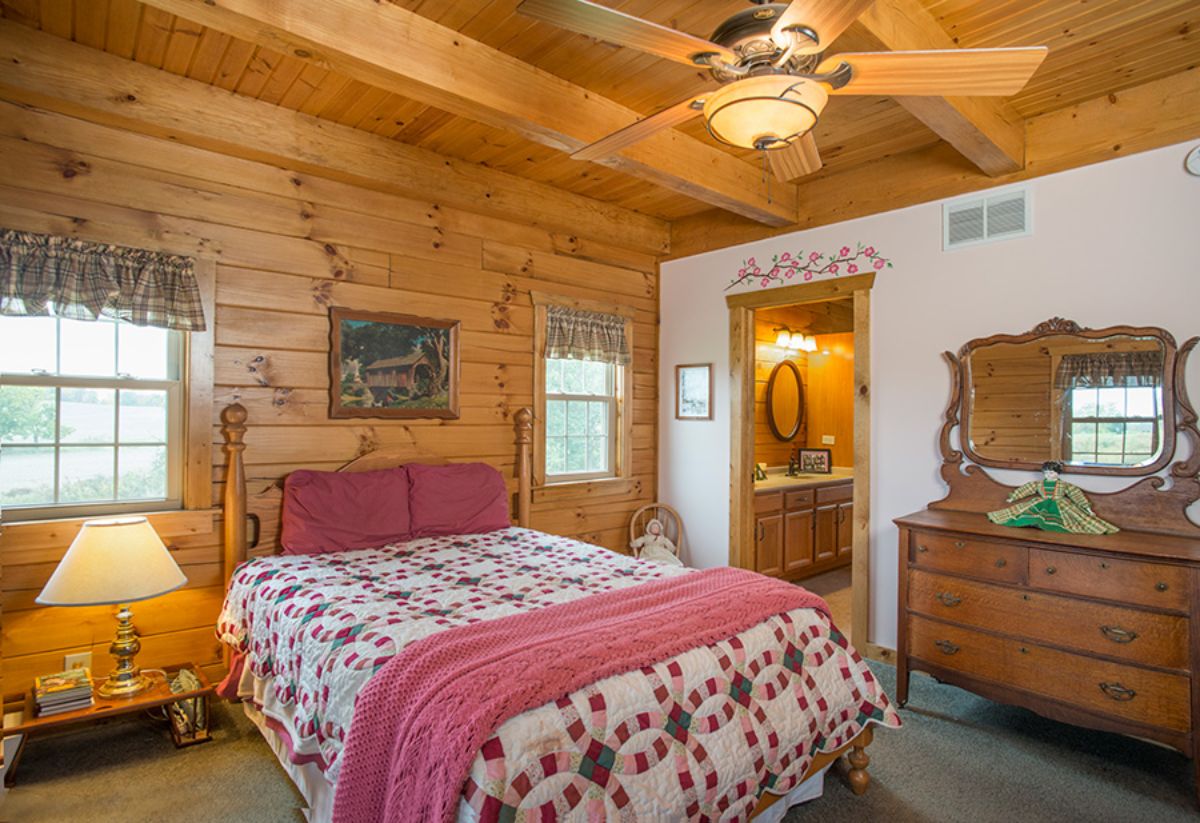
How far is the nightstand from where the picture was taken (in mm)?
2291

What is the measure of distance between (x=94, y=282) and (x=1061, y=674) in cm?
407

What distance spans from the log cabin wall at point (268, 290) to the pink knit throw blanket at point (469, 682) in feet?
5.69

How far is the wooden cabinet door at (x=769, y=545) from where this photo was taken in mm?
4605

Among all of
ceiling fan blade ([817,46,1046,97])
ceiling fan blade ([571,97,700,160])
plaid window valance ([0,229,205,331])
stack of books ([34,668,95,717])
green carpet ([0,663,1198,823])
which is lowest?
green carpet ([0,663,1198,823])

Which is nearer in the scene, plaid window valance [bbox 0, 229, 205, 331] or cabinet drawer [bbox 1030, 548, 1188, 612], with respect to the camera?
cabinet drawer [bbox 1030, 548, 1188, 612]

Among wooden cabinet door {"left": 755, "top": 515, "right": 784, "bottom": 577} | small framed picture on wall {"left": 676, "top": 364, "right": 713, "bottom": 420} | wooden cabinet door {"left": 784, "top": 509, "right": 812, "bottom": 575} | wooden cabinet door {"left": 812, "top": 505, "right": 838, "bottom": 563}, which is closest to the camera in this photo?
small framed picture on wall {"left": 676, "top": 364, "right": 713, "bottom": 420}

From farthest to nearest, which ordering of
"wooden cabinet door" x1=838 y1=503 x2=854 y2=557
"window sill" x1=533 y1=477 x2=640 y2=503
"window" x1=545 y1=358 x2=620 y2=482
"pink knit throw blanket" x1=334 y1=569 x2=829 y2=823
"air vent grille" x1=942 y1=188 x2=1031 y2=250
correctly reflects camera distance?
"wooden cabinet door" x1=838 y1=503 x2=854 y2=557 < "window" x1=545 y1=358 x2=620 y2=482 < "window sill" x1=533 y1=477 x2=640 y2=503 < "air vent grille" x1=942 y1=188 x2=1031 y2=250 < "pink knit throw blanket" x1=334 y1=569 x2=829 y2=823

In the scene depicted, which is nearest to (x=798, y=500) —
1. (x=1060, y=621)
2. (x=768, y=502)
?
(x=768, y=502)

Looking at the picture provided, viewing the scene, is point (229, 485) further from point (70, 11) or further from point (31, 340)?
point (70, 11)

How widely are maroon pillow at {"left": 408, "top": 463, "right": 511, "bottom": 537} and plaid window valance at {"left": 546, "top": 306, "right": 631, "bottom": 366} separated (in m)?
0.99

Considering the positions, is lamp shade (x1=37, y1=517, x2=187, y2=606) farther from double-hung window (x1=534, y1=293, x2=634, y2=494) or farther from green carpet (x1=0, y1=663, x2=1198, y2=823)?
double-hung window (x1=534, y1=293, x2=634, y2=494)

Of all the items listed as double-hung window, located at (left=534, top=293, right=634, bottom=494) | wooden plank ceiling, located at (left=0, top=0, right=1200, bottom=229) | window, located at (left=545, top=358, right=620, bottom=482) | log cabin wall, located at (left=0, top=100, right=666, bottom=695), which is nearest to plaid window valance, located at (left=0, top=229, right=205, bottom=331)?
log cabin wall, located at (left=0, top=100, right=666, bottom=695)

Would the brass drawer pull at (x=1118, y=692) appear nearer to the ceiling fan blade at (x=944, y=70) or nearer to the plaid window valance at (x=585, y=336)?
the ceiling fan blade at (x=944, y=70)

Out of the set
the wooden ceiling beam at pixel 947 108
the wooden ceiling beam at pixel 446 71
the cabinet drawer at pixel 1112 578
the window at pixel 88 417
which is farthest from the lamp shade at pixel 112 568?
the cabinet drawer at pixel 1112 578
